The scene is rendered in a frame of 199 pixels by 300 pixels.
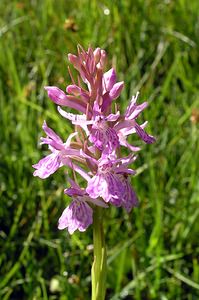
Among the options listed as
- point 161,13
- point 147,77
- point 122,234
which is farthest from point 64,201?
point 161,13

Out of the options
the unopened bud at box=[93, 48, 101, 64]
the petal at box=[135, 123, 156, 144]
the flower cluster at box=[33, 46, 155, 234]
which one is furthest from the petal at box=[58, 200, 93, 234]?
the unopened bud at box=[93, 48, 101, 64]

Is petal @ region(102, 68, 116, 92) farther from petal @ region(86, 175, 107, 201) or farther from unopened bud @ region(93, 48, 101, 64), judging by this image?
petal @ region(86, 175, 107, 201)

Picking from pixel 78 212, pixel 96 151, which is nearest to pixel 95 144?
pixel 96 151

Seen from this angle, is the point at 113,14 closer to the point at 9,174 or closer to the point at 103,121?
the point at 9,174

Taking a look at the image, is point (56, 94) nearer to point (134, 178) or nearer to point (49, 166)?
point (49, 166)

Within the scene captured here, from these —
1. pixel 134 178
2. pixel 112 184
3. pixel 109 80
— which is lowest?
pixel 112 184

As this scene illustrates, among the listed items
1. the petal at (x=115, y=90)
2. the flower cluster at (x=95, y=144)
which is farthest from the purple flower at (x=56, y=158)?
the petal at (x=115, y=90)
